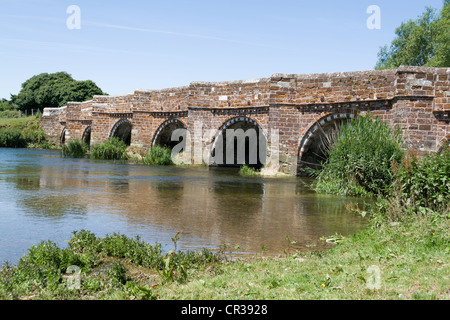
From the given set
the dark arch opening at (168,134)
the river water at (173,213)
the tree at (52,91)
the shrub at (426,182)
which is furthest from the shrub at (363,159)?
the tree at (52,91)

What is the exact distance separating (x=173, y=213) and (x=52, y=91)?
170ft

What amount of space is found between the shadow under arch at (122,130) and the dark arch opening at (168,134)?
3775 millimetres

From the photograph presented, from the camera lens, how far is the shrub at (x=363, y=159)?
11.7 m

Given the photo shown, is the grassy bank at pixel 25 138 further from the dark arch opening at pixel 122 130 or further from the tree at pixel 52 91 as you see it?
the tree at pixel 52 91

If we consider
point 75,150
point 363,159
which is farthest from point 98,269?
point 75,150

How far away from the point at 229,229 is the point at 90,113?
27.6 meters

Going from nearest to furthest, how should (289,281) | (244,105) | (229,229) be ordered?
1. (289,281)
2. (229,229)
3. (244,105)

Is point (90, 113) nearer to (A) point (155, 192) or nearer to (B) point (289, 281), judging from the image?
(A) point (155, 192)

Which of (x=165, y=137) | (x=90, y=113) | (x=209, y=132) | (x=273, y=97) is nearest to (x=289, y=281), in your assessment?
(x=273, y=97)

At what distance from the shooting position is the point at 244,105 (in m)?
19.9

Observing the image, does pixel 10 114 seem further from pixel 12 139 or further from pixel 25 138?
pixel 12 139

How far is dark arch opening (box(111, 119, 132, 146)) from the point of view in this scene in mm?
29266

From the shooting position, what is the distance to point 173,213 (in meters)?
8.94

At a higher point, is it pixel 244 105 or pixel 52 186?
pixel 244 105
